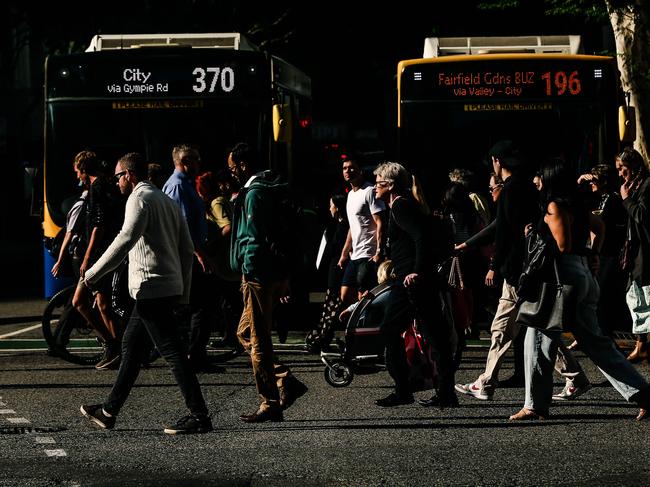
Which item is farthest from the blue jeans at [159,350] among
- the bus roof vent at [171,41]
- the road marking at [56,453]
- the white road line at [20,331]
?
the bus roof vent at [171,41]

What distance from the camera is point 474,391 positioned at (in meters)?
9.69

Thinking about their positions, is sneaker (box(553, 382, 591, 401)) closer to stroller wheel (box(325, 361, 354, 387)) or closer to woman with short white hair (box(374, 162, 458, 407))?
woman with short white hair (box(374, 162, 458, 407))

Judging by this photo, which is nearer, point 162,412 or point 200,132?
point 162,412

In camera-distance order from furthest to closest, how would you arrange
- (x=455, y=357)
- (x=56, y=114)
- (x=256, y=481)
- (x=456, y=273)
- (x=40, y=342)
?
(x=56, y=114) → (x=40, y=342) → (x=456, y=273) → (x=455, y=357) → (x=256, y=481)

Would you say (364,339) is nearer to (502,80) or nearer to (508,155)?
(508,155)

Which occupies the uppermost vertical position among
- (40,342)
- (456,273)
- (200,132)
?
(200,132)

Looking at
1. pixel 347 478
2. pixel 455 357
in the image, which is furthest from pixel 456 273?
pixel 347 478

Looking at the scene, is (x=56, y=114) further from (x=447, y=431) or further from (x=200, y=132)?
(x=447, y=431)

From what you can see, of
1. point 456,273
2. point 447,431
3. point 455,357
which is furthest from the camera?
point 456,273

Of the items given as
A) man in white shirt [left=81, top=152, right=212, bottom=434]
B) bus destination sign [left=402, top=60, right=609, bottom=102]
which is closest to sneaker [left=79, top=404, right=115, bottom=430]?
man in white shirt [left=81, top=152, right=212, bottom=434]

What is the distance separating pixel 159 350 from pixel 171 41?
8859mm

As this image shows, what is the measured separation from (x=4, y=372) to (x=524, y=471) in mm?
5477

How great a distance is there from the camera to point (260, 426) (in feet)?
28.4

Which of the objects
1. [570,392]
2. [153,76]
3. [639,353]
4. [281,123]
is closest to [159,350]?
[570,392]
